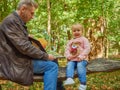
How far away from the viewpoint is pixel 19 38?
5895 millimetres

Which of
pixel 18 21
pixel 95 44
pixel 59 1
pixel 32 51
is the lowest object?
pixel 95 44

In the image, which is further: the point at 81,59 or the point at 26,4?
the point at 81,59

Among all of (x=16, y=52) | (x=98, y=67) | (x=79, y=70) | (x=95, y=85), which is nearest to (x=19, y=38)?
(x=16, y=52)

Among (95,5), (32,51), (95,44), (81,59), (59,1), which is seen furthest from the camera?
(59,1)

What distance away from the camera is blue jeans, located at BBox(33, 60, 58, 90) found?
19.9ft

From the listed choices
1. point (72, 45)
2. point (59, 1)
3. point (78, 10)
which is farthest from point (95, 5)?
point (72, 45)

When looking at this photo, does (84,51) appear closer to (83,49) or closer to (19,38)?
(83,49)

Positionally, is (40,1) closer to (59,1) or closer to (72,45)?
(59,1)

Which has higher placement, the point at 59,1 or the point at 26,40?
the point at 26,40

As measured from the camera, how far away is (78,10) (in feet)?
55.3

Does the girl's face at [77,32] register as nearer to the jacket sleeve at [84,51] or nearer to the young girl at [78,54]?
the young girl at [78,54]

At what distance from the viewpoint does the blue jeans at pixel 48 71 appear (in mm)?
6062

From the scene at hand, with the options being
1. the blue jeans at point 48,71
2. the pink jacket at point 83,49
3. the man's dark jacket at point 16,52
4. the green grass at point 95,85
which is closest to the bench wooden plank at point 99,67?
the pink jacket at point 83,49

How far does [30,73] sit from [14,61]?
37 cm
